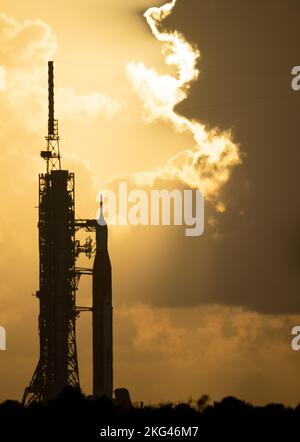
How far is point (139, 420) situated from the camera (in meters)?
182

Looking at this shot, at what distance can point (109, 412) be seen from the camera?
18212 cm

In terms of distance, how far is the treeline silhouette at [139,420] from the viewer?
17425 cm

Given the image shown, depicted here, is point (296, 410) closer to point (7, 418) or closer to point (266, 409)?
point (266, 409)

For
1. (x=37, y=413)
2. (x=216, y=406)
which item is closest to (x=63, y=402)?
(x=37, y=413)

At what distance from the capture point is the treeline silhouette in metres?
174
